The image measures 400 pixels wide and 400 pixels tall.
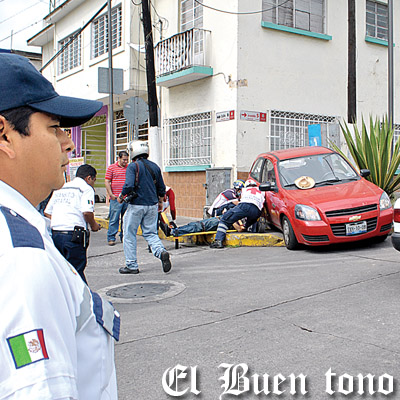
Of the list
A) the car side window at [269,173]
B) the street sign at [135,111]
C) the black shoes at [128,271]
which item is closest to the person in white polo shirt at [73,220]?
the black shoes at [128,271]

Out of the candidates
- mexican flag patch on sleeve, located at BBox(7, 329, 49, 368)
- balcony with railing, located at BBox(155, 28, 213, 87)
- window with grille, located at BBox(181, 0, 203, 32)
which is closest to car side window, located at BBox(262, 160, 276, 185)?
balcony with railing, located at BBox(155, 28, 213, 87)

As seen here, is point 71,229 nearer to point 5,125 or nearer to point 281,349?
point 281,349

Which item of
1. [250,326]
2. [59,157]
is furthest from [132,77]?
[59,157]

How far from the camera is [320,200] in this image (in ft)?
27.4

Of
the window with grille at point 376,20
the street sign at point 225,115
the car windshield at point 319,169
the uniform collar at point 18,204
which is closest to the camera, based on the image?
the uniform collar at point 18,204

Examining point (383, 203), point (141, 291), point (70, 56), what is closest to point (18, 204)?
point (141, 291)

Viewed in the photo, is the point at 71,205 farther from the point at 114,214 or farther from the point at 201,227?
the point at 114,214

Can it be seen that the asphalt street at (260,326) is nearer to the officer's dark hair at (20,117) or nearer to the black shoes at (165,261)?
the black shoes at (165,261)

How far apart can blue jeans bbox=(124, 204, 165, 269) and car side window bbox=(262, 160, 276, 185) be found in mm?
3081

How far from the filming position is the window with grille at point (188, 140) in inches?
559

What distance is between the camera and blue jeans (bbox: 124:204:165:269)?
24.2 ft

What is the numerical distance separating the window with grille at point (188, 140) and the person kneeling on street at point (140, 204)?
6635 millimetres

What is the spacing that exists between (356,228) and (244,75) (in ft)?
21.3

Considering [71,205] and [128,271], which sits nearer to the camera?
[71,205]
